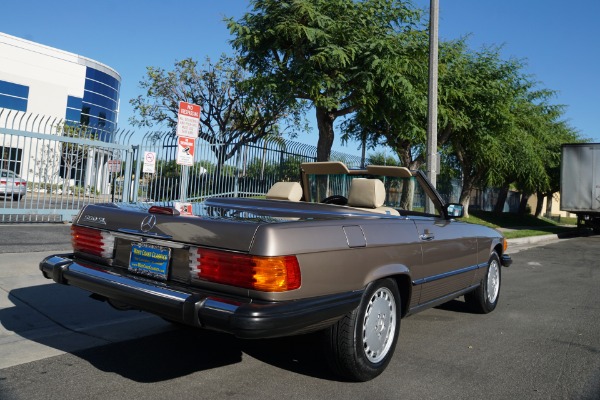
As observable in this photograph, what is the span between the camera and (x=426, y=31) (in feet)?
45.5

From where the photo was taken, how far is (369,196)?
440cm

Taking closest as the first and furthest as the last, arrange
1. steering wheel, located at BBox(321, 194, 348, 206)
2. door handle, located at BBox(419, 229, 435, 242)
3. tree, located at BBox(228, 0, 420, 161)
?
door handle, located at BBox(419, 229, 435, 242) → steering wheel, located at BBox(321, 194, 348, 206) → tree, located at BBox(228, 0, 420, 161)

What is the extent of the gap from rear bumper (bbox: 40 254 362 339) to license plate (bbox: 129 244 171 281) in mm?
61

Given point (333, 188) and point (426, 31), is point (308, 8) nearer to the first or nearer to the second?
point (426, 31)

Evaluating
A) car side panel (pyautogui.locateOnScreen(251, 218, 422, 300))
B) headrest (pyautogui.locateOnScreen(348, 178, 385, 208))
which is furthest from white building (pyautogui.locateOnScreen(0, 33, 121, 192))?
car side panel (pyautogui.locateOnScreen(251, 218, 422, 300))

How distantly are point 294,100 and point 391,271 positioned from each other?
8.92 m

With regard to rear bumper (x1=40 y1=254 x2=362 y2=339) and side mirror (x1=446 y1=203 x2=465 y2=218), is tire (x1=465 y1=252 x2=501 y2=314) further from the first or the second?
rear bumper (x1=40 y1=254 x2=362 y2=339)

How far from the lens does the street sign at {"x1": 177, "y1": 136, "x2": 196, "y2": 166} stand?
8291 millimetres

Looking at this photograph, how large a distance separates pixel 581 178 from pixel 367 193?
1956 cm

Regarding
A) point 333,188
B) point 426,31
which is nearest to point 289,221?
point 333,188

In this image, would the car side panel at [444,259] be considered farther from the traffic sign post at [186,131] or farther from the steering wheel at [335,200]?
the traffic sign post at [186,131]

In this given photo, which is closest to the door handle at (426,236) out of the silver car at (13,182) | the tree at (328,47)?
the tree at (328,47)

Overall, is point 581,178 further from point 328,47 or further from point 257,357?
point 257,357

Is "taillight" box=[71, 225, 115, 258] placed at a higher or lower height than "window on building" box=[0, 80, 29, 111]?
lower
